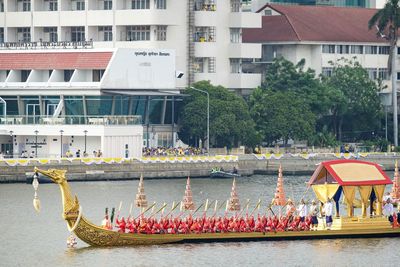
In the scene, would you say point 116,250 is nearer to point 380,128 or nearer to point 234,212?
point 234,212

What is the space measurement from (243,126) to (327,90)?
50.0ft

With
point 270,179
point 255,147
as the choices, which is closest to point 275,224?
point 270,179

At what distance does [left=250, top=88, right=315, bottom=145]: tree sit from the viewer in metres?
179

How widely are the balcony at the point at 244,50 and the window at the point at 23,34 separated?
18203 millimetres

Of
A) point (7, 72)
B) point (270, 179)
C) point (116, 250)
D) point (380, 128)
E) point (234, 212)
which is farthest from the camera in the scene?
point (380, 128)

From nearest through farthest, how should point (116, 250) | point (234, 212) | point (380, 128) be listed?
point (116, 250)
point (234, 212)
point (380, 128)

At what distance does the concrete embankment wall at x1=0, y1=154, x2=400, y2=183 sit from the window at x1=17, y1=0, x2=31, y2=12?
2744 centimetres

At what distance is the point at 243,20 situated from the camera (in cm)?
18838

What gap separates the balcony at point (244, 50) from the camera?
618ft

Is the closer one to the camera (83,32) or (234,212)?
(234,212)

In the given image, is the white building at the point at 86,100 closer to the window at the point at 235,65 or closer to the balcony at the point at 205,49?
the balcony at the point at 205,49

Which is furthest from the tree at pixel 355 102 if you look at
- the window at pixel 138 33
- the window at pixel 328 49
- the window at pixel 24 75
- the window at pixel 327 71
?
the window at pixel 24 75

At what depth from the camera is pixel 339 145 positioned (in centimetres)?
18425

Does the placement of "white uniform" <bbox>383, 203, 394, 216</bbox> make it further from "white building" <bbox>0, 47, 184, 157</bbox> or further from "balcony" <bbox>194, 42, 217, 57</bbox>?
"balcony" <bbox>194, 42, 217, 57</bbox>
